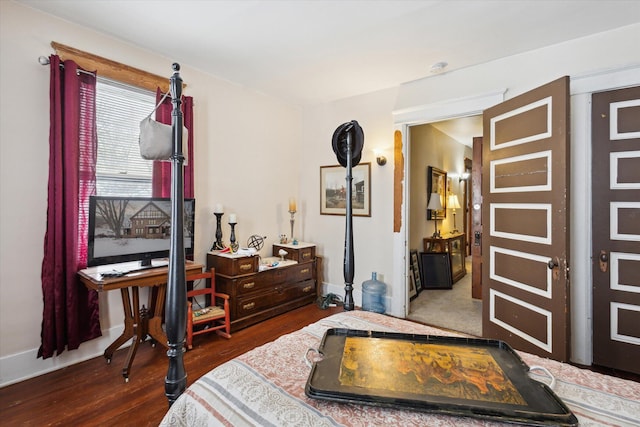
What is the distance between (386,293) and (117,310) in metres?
2.82

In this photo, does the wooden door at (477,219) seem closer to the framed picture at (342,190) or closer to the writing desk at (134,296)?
the framed picture at (342,190)

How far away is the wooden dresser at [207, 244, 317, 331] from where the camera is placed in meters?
3.10

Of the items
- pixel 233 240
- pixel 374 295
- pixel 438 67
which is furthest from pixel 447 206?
pixel 233 240

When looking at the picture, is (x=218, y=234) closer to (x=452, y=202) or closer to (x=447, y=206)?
(x=447, y=206)

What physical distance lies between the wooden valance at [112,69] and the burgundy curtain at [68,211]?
93 mm

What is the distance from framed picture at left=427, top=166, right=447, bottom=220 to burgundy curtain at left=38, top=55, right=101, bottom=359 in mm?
4456

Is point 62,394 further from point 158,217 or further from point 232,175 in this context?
point 232,175

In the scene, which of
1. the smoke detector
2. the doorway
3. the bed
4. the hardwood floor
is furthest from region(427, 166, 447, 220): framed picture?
the bed

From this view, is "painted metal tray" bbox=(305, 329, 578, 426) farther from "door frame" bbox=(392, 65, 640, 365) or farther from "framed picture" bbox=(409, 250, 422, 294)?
"framed picture" bbox=(409, 250, 422, 294)

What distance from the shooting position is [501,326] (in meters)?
2.71

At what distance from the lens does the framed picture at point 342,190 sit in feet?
12.8

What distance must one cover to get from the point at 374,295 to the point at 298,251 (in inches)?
42.5

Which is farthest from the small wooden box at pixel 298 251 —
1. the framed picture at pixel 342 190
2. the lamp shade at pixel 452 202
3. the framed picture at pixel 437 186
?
the lamp shade at pixel 452 202

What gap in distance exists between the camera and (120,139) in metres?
2.68
